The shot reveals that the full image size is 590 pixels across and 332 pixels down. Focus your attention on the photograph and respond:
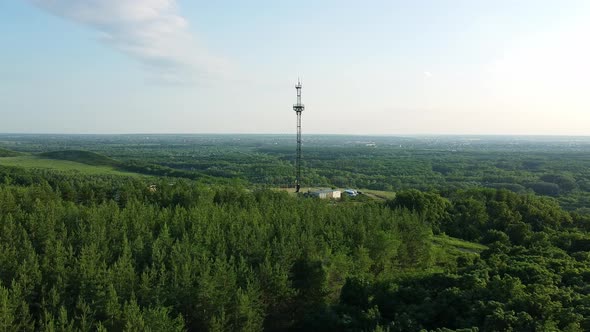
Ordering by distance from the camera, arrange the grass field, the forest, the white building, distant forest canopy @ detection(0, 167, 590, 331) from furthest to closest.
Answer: the grass field, the white building, the forest, distant forest canopy @ detection(0, 167, 590, 331)

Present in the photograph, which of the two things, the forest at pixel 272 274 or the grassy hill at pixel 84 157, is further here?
the grassy hill at pixel 84 157

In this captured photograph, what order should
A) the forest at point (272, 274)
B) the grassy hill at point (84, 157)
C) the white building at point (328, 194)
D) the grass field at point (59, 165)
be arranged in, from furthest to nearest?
the grassy hill at point (84, 157), the grass field at point (59, 165), the white building at point (328, 194), the forest at point (272, 274)

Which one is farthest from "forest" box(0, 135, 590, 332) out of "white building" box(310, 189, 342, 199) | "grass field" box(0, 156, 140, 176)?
"grass field" box(0, 156, 140, 176)

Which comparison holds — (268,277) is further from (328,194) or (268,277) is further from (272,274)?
(328,194)

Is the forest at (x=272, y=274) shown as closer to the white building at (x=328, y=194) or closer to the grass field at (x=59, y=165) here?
the white building at (x=328, y=194)

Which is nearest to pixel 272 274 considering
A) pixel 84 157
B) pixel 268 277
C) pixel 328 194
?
pixel 268 277

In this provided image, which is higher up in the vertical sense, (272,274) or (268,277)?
(272,274)

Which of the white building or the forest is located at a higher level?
the forest

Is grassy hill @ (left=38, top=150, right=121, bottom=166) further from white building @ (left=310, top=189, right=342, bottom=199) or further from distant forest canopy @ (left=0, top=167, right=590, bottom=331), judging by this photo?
distant forest canopy @ (left=0, top=167, right=590, bottom=331)

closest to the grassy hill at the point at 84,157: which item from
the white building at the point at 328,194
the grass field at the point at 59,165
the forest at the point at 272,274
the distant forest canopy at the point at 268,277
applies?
the grass field at the point at 59,165

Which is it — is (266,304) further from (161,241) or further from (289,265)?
(161,241)

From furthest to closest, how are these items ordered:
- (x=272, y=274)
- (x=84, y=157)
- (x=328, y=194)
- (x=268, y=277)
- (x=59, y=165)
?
(x=84, y=157)
(x=59, y=165)
(x=328, y=194)
(x=272, y=274)
(x=268, y=277)
